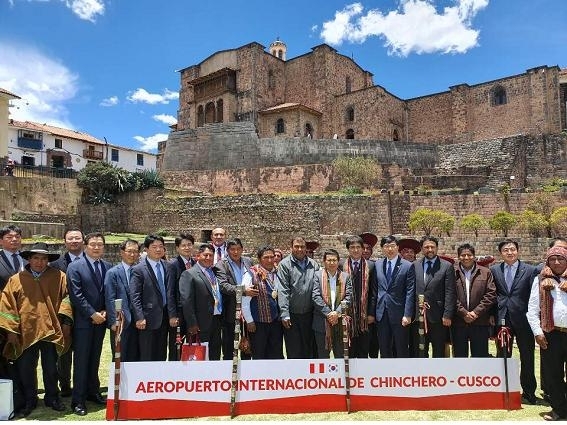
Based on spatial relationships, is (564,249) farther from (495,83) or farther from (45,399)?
(495,83)

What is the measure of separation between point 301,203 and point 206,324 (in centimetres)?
1681

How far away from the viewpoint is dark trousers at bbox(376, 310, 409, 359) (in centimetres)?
584

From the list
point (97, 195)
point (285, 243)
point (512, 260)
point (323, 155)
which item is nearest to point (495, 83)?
point (323, 155)

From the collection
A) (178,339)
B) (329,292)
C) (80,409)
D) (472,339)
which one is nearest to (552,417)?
(472,339)

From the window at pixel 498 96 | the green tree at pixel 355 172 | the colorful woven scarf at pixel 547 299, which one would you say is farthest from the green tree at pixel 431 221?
the window at pixel 498 96

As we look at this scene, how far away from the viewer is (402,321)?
18.9 feet

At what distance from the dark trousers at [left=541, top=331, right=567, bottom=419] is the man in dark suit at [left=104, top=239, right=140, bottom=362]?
15.0 ft

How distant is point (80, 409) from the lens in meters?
5.07

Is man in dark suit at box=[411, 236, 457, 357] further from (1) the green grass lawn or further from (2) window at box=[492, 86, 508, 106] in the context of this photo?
(2) window at box=[492, 86, 508, 106]

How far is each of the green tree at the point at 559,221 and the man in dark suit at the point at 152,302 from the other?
1704 cm

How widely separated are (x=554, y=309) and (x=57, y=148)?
147 feet

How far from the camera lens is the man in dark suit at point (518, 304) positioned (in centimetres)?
546

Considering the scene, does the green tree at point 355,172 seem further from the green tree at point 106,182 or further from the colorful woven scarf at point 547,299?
the colorful woven scarf at point 547,299

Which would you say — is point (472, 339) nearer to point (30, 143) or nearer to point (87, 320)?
point (87, 320)
